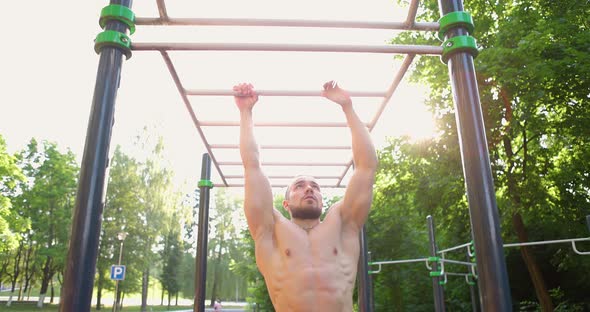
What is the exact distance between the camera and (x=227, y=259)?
1630 inches

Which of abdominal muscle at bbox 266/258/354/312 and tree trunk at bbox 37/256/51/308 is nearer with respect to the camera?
abdominal muscle at bbox 266/258/354/312

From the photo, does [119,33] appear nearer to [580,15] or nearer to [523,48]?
[523,48]

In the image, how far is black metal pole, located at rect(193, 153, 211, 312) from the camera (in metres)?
4.31

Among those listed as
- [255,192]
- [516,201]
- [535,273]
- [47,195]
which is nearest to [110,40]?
[255,192]

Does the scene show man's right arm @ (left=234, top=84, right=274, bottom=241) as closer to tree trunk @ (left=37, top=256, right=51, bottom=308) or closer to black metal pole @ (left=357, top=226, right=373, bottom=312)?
black metal pole @ (left=357, top=226, right=373, bottom=312)

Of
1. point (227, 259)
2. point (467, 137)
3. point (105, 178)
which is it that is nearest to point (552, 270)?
point (467, 137)

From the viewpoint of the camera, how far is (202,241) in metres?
4.46

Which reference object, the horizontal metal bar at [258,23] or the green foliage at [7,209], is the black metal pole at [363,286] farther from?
the green foliage at [7,209]

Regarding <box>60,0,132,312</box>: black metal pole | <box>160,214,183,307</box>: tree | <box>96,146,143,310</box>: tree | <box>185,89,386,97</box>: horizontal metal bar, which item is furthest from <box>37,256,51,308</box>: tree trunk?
<box>60,0,132,312</box>: black metal pole

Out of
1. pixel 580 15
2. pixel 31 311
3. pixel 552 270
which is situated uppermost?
pixel 580 15

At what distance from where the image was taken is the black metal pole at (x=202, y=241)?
14.1 feet

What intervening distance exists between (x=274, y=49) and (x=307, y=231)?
3.25 feet

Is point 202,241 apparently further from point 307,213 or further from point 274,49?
point 274,49

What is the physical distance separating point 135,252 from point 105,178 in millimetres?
27604
